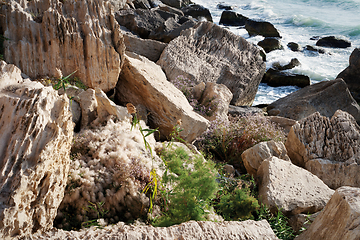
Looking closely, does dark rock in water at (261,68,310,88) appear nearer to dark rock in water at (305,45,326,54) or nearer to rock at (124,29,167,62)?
dark rock in water at (305,45,326,54)

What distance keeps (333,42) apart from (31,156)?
19.1 meters

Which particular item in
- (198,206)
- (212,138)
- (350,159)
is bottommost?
(212,138)

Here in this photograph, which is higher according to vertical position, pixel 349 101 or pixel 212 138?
pixel 349 101

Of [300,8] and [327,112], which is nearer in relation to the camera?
[327,112]

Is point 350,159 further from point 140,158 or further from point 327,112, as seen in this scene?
point 140,158

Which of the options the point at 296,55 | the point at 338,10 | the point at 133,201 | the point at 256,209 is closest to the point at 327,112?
the point at 256,209

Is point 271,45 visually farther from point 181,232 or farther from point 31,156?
point 31,156

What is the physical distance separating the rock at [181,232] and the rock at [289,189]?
111 cm

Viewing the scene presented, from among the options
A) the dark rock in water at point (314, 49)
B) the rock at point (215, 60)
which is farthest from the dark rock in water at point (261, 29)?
the rock at point (215, 60)

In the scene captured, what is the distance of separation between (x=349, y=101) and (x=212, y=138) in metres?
4.39

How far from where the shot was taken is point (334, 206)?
2.41 m

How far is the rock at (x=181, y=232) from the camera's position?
6.85ft

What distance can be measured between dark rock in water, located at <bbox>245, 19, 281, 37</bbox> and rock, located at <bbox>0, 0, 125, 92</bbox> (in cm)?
1591

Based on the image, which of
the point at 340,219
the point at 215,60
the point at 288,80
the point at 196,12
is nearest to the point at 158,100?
the point at 340,219
